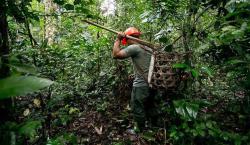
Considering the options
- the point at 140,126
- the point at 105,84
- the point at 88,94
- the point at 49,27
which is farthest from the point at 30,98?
the point at 49,27

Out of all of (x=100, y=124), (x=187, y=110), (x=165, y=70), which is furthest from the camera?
(x=100, y=124)

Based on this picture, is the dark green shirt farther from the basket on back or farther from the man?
the basket on back

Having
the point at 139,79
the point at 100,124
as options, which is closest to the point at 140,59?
the point at 139,79

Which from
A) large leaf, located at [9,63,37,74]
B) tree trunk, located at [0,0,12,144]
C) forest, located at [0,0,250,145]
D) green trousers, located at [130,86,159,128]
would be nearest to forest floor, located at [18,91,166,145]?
forest, located at [0,0,250,145]

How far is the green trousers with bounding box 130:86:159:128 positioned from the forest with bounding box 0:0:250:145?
0.12 meters

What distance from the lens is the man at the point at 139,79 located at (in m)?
4.47

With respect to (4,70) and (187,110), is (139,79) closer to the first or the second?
(187,110)

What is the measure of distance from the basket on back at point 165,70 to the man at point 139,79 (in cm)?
52

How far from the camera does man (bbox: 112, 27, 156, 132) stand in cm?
447

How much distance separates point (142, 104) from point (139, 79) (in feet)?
1.27

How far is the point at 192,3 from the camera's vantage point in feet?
12.6

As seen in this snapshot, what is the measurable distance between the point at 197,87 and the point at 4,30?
2.99 meters

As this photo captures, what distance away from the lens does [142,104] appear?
14.8 ft

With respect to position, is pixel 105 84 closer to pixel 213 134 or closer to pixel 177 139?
pixel 177 139
